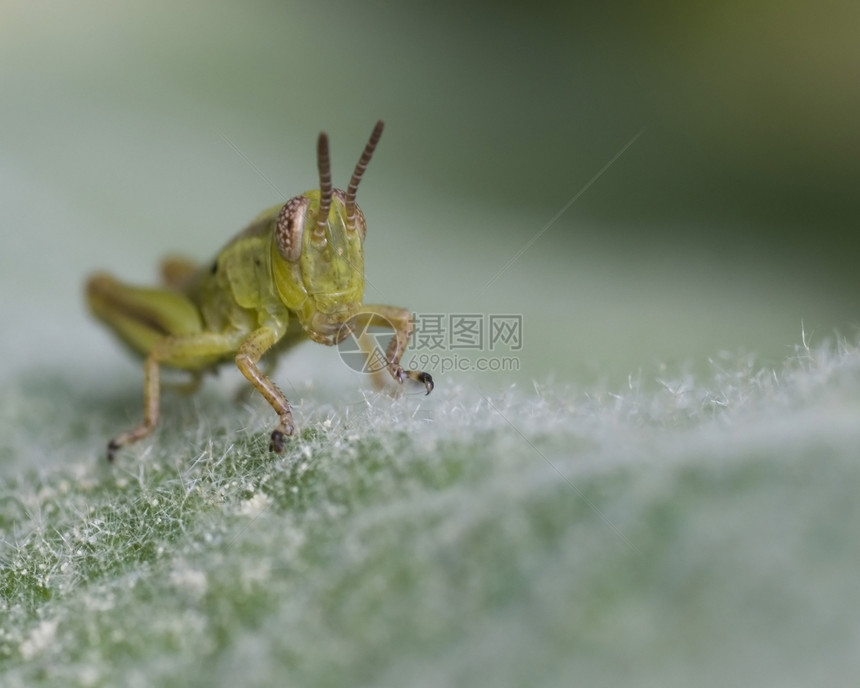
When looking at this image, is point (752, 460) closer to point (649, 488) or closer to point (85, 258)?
point (649, 488)

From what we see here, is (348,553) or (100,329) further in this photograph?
(100,329)

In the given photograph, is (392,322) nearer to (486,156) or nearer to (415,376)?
(415,376)

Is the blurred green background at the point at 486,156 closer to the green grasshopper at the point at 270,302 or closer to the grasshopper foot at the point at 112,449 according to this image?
the green grasshopper at the point at 270,302

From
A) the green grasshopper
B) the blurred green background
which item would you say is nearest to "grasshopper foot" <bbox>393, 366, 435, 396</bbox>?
the green grasshopper

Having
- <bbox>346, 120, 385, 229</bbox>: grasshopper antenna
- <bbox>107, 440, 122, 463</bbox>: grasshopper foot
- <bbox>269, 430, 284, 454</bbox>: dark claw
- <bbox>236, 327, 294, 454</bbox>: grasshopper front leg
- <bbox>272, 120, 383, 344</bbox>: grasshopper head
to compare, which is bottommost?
<bbox>107, 440, 122, 463</bbox>: grasshopper foot

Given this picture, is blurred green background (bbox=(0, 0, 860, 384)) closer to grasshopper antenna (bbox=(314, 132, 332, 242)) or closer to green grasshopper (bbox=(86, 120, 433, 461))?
green grasshopper (bbox=(86, 120, 433, 461))

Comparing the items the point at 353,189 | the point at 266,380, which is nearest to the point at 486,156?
the point at 353,189

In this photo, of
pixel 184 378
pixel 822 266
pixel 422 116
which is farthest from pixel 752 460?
pixel 422 116
